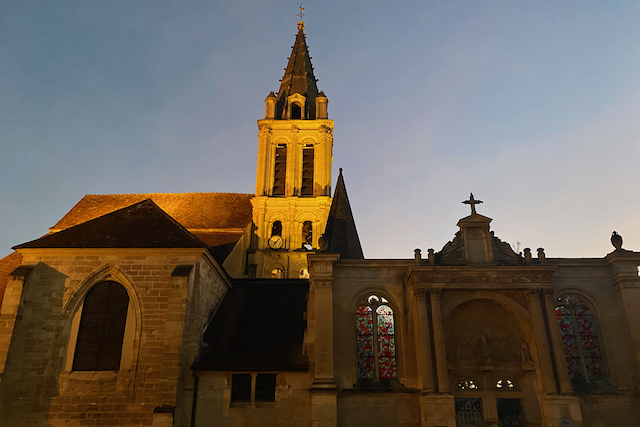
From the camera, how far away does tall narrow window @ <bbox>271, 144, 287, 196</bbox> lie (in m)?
33.6

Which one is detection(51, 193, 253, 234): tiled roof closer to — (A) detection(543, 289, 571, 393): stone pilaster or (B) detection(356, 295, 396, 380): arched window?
(B) detection(356, 295, 396, 380): arched window

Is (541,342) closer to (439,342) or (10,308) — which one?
(439,342)

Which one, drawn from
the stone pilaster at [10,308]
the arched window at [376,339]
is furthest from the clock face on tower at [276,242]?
the stone pilaster at [10,308]

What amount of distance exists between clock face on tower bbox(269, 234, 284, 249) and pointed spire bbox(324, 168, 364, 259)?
33.4 ft

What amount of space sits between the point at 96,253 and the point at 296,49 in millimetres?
28430

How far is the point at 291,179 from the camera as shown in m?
33.3

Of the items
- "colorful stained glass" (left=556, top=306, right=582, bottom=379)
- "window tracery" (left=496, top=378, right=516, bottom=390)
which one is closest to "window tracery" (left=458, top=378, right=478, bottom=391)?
"window tracery" (left=496, top=378, right=516, bottom=390)

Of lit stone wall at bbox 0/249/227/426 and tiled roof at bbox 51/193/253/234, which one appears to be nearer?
lit stone wall at bbox 0/249/227/426

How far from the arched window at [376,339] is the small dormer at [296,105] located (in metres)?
22.0

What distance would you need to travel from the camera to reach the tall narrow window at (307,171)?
111 ft

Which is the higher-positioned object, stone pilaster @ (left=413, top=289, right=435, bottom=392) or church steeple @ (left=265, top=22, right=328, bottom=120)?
church steeple @ (left=265, top=22, right=328, bottom=120)

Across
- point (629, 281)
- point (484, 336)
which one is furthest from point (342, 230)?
point (629, 281)

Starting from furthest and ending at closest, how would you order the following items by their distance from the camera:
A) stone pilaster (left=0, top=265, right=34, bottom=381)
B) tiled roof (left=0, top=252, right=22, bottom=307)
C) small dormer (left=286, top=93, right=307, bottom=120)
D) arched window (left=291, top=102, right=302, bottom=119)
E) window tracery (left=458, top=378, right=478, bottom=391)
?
1. arched window (left=291, top=102, right=302, bottom=119)
2. small dormer (left=286, top=93, right=307, bottom=120)
3. tiled roof (left=0, top=252, right=22, bottom=307)
4. window tracery (left=458, top=378, right=478, bottom=391)
5. stone pilaster (left=0, top=265, right=34, bottom=381)

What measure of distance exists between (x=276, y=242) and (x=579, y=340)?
1871cm
